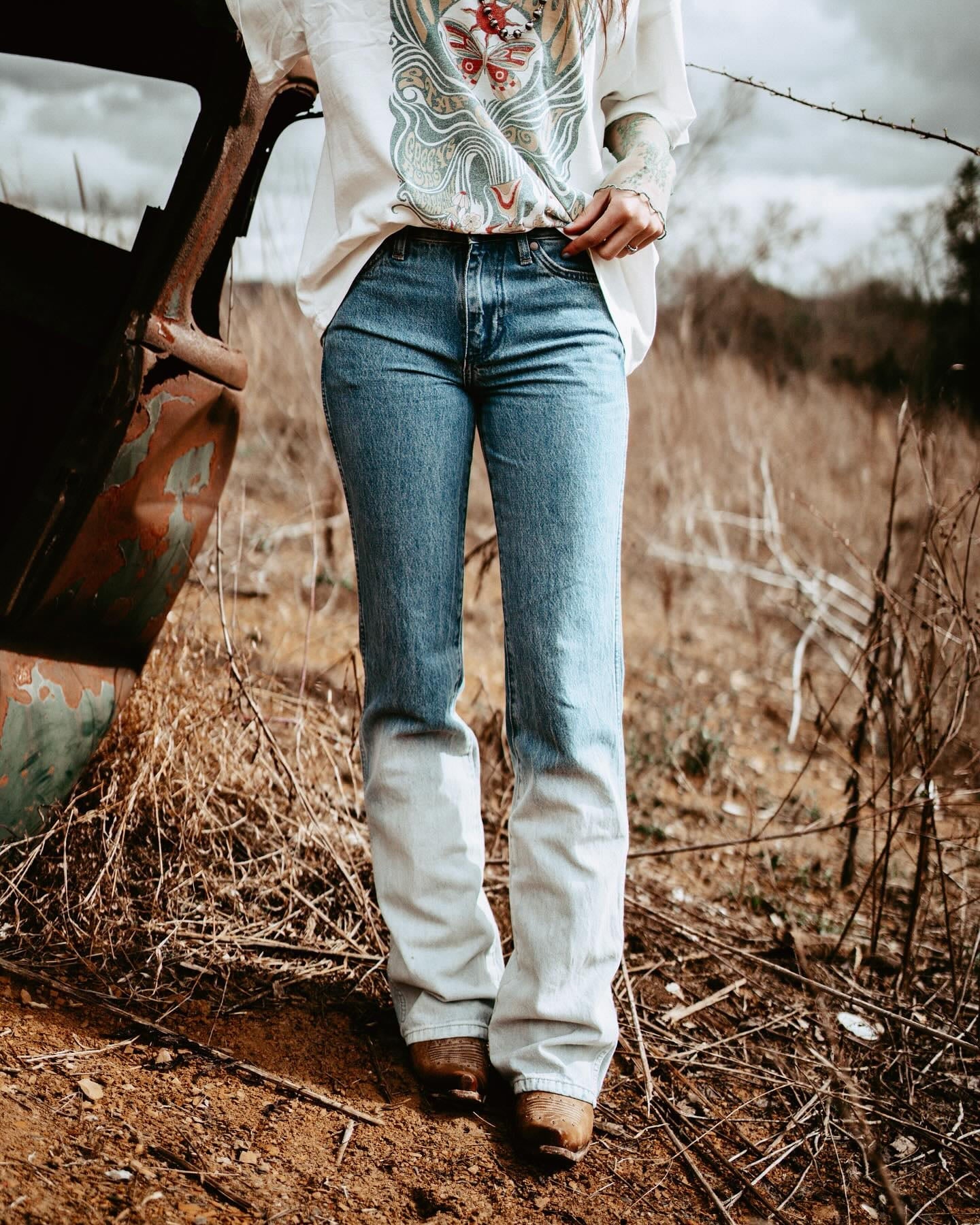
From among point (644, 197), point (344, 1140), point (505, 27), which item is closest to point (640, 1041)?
point (344, 1140)

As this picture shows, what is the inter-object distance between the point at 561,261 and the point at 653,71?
1.30ft

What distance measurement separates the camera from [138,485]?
1900 millimetres

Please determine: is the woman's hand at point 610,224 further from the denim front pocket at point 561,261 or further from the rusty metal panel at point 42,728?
the rusty metal panel at point 42,728

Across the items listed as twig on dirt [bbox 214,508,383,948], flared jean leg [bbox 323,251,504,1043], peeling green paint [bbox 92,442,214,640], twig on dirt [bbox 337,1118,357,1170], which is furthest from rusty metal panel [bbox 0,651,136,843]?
twig on dirt [bbox 337,1118,357,1170]

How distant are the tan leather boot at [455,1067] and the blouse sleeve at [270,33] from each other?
1628 millimetres

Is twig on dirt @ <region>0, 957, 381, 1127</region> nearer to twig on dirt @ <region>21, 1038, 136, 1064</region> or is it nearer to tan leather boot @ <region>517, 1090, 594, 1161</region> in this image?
twig on dirt @ <region>21, 1038, 136, 1064</region>

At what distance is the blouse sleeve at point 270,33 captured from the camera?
1.60 metres

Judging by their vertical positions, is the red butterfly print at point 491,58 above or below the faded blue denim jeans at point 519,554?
above

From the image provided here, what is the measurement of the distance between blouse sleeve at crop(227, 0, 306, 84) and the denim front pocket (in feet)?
1.70

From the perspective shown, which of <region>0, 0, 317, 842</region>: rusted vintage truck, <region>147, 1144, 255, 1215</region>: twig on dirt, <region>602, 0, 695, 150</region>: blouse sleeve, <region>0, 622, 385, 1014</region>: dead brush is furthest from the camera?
<region>0, 622, 385, 1014</region>: dead brush

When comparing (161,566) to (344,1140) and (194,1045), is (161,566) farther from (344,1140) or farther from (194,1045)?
(344,1140)

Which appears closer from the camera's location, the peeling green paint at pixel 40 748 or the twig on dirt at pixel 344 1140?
the twig on dirt at pixel 344 1140

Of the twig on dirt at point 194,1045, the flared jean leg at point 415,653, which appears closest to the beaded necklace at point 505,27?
the flared jean leg at point 415,653

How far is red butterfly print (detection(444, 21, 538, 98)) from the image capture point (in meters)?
1.54
